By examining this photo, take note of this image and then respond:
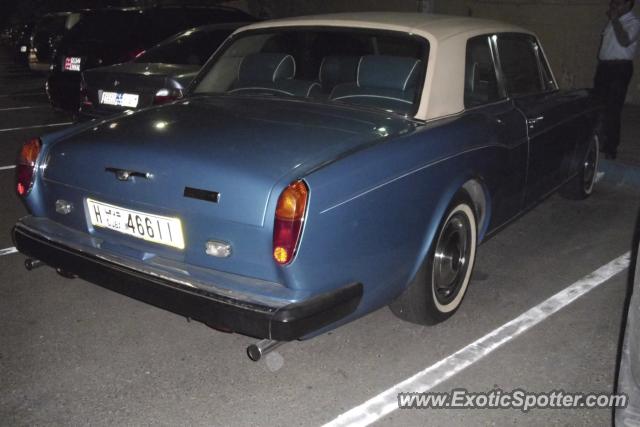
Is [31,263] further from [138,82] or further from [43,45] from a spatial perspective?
[43,45]

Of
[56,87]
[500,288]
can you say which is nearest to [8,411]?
[500,288]

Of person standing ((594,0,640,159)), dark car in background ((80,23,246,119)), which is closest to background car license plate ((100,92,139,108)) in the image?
dark car in background ((80,23,246,119))

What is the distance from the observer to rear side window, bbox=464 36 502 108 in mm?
3762

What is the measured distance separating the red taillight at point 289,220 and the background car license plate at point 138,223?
46 centimetres

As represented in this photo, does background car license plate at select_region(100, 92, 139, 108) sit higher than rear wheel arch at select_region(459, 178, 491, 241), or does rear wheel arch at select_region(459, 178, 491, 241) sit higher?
background car license plate at select_region(100, 92, 139, 108)

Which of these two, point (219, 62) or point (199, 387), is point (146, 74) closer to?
point (219, 62)

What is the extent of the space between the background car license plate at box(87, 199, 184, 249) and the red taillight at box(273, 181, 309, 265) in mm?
456

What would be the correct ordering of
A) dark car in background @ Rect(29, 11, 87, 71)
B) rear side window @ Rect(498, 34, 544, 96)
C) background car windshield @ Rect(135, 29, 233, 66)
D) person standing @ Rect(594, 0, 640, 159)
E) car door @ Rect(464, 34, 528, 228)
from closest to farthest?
car door @ Rect(464, 34, 528, 228) < rear side window @ Rect(498, 34, 544, 96) < person standing @ Rect(594, 0, 640, 159) < background car windshield @ Rect(135, 29, 233, 66) < dark car in background @ Rect(29, 11, 87, 71)

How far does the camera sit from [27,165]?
320 cm

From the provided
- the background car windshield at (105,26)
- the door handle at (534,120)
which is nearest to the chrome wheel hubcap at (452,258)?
the door handle at (534,120)

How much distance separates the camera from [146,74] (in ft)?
19.2

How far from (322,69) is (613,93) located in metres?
4.22

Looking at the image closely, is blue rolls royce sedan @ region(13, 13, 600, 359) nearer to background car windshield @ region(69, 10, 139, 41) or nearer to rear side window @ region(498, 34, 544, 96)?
rear side window @ region(498, 34, 544, 96)

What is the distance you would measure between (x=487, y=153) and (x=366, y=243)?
116 cm
